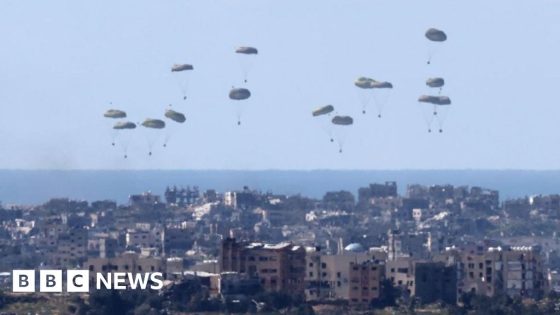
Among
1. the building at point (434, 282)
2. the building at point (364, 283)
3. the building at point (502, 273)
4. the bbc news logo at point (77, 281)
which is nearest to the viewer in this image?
the bbc news logo at point (77, 281)

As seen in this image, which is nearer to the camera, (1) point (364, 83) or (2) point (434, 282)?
(2) point (434, 282)

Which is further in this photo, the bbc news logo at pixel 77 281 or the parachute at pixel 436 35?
the parachute at pixel 436 35

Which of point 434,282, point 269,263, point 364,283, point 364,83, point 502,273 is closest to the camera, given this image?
point 364,283

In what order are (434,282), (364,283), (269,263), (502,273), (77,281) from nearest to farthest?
1. (77,281)
2. (364,283)
3. (434,282)
4. (269,263)
5. (502,273)

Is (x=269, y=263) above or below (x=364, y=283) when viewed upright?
above

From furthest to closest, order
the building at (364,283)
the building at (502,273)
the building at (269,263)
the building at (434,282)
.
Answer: the building at (502,273) < the building at (269,263) < the building at (434,282) < the building at (364,283)

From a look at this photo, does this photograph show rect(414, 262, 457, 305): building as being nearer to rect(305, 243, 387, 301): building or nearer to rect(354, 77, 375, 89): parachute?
rect(305, 243, 387, 301): building

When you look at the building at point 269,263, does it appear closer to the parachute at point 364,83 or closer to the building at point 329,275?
the building at point 329,275

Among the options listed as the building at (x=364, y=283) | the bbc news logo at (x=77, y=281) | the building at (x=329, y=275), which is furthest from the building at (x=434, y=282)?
the bbc news logo at (x=77, y=281)

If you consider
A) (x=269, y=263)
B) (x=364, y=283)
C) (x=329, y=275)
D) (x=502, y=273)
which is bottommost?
(x=364, y=283)

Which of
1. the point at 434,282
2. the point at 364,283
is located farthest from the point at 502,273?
the point at 364,283

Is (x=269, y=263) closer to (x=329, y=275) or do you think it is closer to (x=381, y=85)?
(x=329, y=275)
